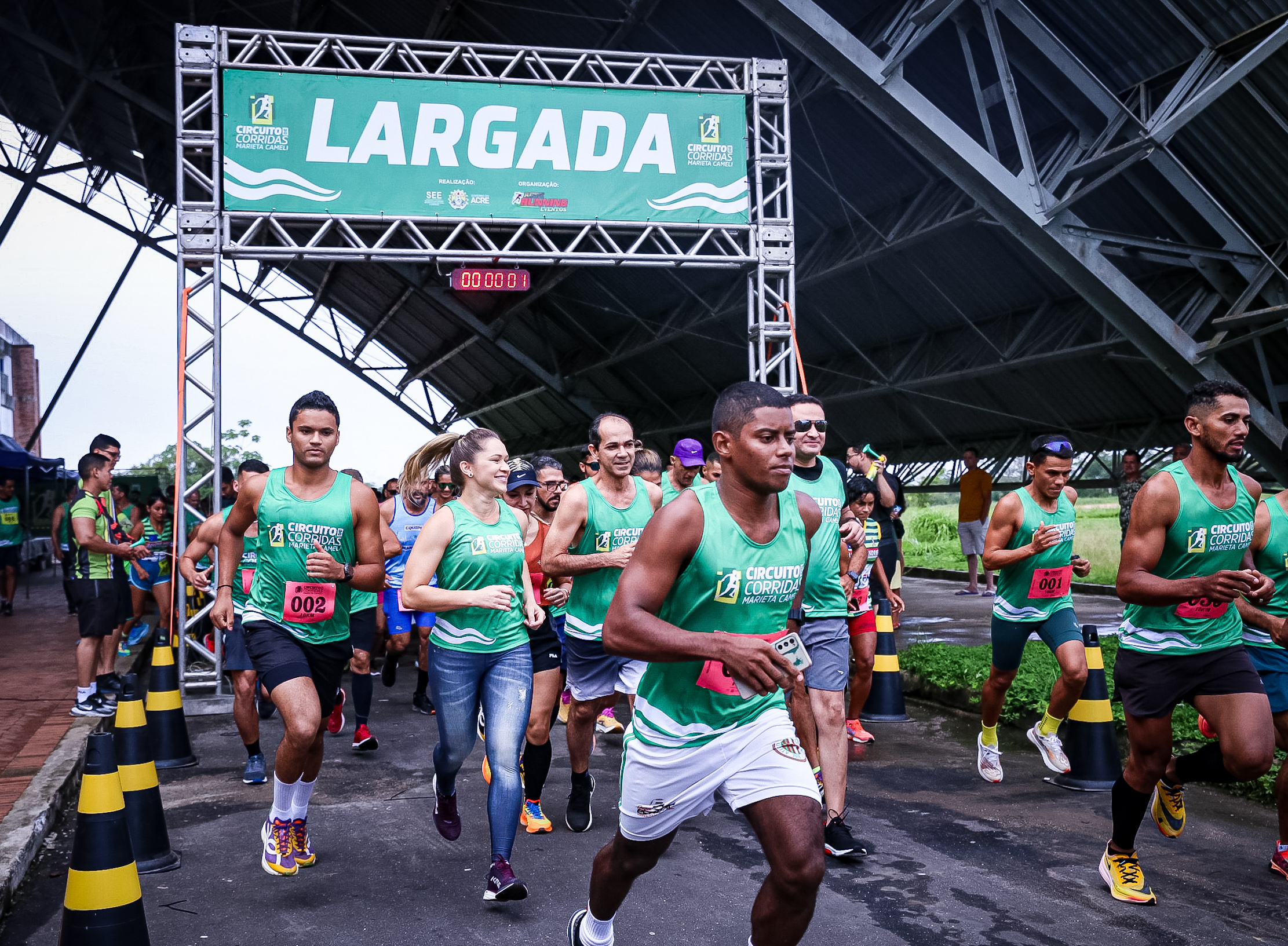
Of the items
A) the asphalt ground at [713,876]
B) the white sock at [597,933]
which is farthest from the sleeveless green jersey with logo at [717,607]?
the asphalt ground at [713,876]

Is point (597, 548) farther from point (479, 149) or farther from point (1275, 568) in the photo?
point (479, 149)

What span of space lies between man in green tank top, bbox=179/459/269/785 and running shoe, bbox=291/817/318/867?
1.15 m

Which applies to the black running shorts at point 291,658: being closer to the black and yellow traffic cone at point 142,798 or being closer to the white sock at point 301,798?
the white sock at point 301,798

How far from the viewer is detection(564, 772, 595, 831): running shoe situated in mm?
5828

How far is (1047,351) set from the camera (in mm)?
14641

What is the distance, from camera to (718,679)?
3.18m

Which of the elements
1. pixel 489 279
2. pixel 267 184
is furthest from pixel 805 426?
pixel 267 184

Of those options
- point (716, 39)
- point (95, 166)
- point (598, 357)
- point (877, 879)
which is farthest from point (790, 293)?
point (95, 166)

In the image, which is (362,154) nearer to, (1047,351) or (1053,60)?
(1053,60)

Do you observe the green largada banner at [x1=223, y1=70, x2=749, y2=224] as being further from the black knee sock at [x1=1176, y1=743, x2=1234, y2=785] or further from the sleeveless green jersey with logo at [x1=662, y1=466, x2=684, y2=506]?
the black knee sock at [x1=1176, y1=743, x2=1234, y2=785]

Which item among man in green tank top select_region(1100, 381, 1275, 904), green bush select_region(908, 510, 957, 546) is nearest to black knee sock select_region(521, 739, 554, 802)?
man in green tank top select_region(1100, 381, 1275, 904)

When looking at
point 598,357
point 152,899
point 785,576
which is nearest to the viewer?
point 785,576

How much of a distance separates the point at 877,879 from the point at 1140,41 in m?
10.1

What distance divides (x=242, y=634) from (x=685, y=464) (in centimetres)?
395
